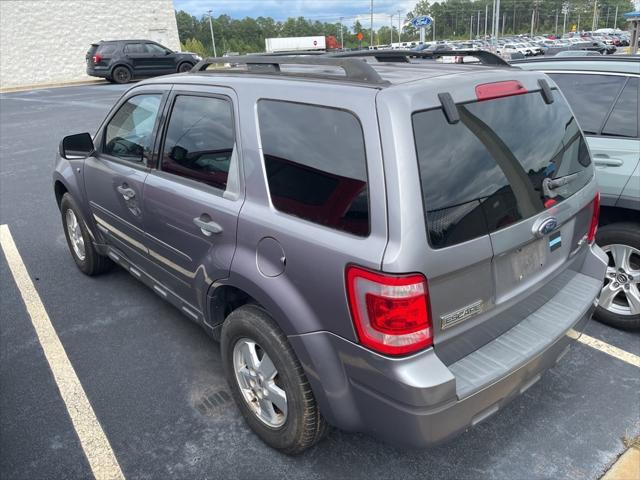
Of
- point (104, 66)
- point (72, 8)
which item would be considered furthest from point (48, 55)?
point (104, 66)

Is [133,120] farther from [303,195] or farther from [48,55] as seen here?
[48,55]

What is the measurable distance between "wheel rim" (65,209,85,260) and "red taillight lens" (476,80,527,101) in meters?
3.70

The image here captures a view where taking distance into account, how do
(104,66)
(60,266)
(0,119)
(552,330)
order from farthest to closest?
(104,66) → (0,119) → (60,266) → (552,330)

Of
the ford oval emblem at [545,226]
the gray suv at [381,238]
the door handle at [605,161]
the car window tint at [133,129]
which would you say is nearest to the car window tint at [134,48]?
the car window tint at [133,129]

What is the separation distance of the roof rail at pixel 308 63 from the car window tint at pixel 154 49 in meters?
23.3

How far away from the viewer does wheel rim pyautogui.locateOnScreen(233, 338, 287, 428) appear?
251cm

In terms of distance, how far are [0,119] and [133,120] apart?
573 inches

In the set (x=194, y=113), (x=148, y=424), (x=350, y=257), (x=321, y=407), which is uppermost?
(x=194, y=113)

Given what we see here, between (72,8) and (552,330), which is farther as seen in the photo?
(72,8)

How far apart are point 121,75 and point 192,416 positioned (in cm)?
2477

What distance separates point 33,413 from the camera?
2.99m

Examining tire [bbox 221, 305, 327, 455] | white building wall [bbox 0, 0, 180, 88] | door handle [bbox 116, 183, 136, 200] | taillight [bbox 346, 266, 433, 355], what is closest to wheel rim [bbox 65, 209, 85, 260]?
door handle [bbox 116, 183, 136, 200]

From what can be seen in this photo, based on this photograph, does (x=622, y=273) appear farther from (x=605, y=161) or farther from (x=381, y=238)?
(x=381, y=238)

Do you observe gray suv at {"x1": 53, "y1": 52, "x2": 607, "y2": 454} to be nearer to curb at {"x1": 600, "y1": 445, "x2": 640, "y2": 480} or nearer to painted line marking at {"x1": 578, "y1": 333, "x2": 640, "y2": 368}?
curb at {"x1": 600, "y1": 445, "x2": 640, "y2": 480}
